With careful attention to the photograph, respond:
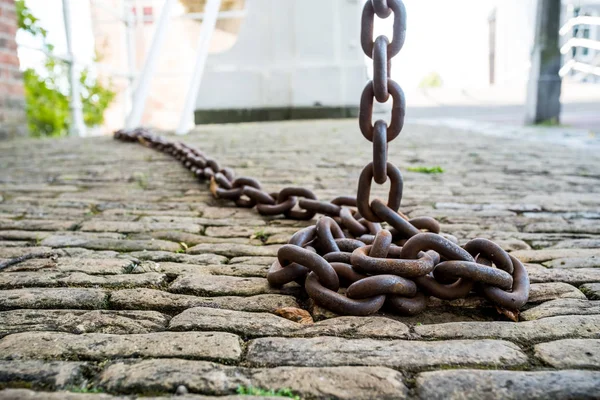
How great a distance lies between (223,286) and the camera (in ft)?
5.54

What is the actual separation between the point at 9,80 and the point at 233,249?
5.61m

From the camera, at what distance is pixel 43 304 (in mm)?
1516

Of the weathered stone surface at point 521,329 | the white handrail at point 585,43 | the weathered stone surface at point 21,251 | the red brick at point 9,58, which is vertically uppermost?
the white handrail at point 585,43

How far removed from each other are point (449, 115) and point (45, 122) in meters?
10.6

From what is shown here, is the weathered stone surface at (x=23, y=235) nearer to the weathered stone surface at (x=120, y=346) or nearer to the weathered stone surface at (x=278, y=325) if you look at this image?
the weathered stone surface at (x=120, y=346)

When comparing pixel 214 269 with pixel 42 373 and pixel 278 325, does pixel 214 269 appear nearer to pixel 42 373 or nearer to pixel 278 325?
pixel 278 325

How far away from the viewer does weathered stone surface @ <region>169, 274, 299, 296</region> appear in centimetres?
164

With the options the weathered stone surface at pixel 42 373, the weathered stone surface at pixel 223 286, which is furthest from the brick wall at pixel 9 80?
the weathered stone surface at pixel 42 373

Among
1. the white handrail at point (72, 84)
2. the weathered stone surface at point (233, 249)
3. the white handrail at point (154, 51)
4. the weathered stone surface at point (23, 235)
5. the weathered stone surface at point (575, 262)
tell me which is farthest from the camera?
the white handrail at point (72, 84)

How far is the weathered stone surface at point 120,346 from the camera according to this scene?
1212 mm

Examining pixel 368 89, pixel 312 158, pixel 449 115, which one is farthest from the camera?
pixel 449 115

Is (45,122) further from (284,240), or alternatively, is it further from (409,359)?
(409,359)

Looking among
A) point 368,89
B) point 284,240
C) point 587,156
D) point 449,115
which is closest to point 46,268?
point 284,240

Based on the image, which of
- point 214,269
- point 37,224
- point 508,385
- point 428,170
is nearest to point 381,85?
point 508,385
